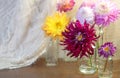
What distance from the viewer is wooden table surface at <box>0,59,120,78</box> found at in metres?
1.20

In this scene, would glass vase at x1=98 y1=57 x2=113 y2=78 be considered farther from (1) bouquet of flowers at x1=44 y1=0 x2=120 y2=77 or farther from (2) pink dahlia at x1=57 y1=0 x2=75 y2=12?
(2) pink dahlia at x1=57 y1=0 x2=75 y2=12

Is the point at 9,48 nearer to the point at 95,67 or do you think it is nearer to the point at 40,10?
the point at 40,10

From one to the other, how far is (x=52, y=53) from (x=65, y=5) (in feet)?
0.89

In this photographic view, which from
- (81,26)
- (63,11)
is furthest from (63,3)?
(81,26)

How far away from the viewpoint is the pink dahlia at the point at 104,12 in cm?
112

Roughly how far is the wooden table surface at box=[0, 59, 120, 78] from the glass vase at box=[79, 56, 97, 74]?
2 cm

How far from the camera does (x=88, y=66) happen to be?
1272mm

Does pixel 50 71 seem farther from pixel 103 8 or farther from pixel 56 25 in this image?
pixel 103 8

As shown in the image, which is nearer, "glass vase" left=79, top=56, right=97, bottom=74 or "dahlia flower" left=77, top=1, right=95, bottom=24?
"dahlia flower" left=77, top=1, right=95, bottom=24

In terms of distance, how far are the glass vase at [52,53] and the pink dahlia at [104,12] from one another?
12.8 inches

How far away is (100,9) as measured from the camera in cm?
112

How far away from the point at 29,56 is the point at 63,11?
28 centimetres

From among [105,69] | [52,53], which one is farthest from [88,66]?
[52,53]

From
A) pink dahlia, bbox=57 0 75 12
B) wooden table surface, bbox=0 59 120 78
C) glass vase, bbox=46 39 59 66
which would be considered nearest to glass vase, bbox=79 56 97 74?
wooden table surface, bbox=0 59 120 78
